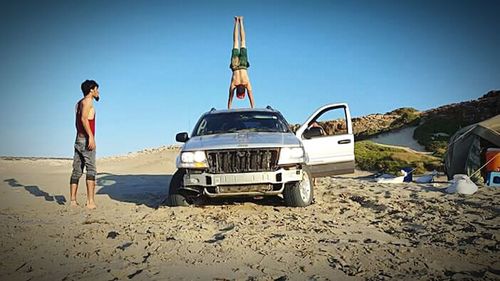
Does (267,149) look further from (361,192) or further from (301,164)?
(361,192)

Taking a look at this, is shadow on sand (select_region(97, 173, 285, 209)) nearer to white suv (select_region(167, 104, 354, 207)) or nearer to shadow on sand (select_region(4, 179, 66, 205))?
white suv (select_region(167, 104, 354, 207))

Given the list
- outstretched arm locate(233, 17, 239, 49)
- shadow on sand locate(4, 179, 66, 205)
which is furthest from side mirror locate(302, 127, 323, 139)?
Answer: shadow on sand locate(4, 179, 66, 205)

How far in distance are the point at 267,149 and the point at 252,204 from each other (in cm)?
125

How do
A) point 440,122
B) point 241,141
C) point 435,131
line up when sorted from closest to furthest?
1. point 241,141
2. point 435,131
3. point 440,122

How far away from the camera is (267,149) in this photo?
17.6 feet

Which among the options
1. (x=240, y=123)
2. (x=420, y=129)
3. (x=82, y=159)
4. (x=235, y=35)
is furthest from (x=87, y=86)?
(x=420, y=129)

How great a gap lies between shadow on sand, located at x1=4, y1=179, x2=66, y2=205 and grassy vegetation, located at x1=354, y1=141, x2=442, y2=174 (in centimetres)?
1020

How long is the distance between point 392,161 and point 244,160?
1046cm

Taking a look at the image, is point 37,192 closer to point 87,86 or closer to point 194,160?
point 87,86

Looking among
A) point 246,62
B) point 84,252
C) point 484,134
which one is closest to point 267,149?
point 84,252

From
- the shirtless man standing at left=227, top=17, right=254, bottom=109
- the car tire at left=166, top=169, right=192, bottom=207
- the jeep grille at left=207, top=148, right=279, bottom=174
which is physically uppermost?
the shirtless man standing at left=227, top=17, right=254, bottom=109

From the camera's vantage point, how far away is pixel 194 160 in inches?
214

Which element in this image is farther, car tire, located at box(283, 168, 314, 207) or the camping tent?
the camping tent

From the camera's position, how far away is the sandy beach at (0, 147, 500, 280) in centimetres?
303
